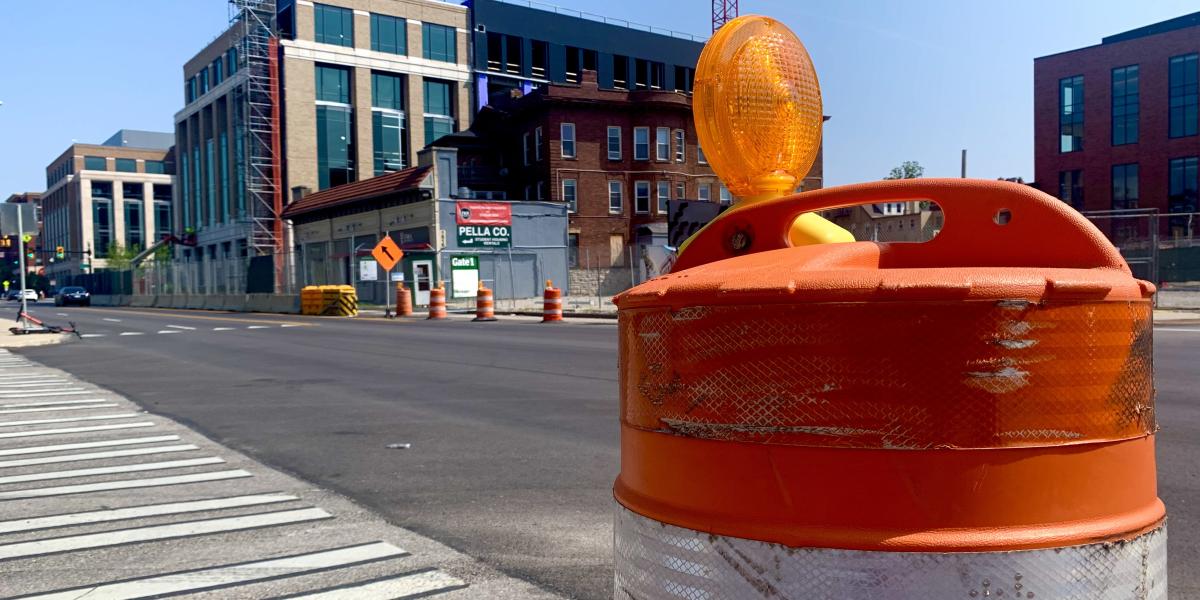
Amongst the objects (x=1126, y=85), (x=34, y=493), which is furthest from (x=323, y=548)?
(x=1126, y=85)

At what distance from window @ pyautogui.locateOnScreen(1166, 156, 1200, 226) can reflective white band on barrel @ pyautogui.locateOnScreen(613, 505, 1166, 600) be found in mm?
56683

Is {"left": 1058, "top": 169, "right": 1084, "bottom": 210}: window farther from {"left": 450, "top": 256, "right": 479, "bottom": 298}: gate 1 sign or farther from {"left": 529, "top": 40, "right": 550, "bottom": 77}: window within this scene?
{"left": 529, "top": 40, "right": 550, "bottom": 77}: window

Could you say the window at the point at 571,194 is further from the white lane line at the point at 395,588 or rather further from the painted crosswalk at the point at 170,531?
the white lane line at the point at 395,588

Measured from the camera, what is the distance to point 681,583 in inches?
64.7

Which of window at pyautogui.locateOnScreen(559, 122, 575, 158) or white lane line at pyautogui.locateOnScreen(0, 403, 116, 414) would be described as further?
window at pyautogui.locateOnScreen(559, 122, 575, 158)

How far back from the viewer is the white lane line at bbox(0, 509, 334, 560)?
4812 mm

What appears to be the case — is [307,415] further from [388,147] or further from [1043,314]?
[388,147]

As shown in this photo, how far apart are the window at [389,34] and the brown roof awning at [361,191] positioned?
14605 mm

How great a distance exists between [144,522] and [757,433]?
477 cm

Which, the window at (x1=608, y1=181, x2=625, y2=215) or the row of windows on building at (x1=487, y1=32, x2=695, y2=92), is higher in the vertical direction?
the row of windows on building at (x1=487, y1=32, x2=695, y2=92)

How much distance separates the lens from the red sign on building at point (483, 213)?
45.6 metres

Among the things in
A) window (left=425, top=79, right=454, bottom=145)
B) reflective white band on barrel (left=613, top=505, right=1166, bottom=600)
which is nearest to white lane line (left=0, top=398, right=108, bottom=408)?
reflective white band on barrel (left=613, top=505, right=1166, bottom=600)

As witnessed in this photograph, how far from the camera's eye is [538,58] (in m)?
70.7

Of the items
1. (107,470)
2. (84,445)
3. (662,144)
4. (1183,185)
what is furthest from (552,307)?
(1183,185)
